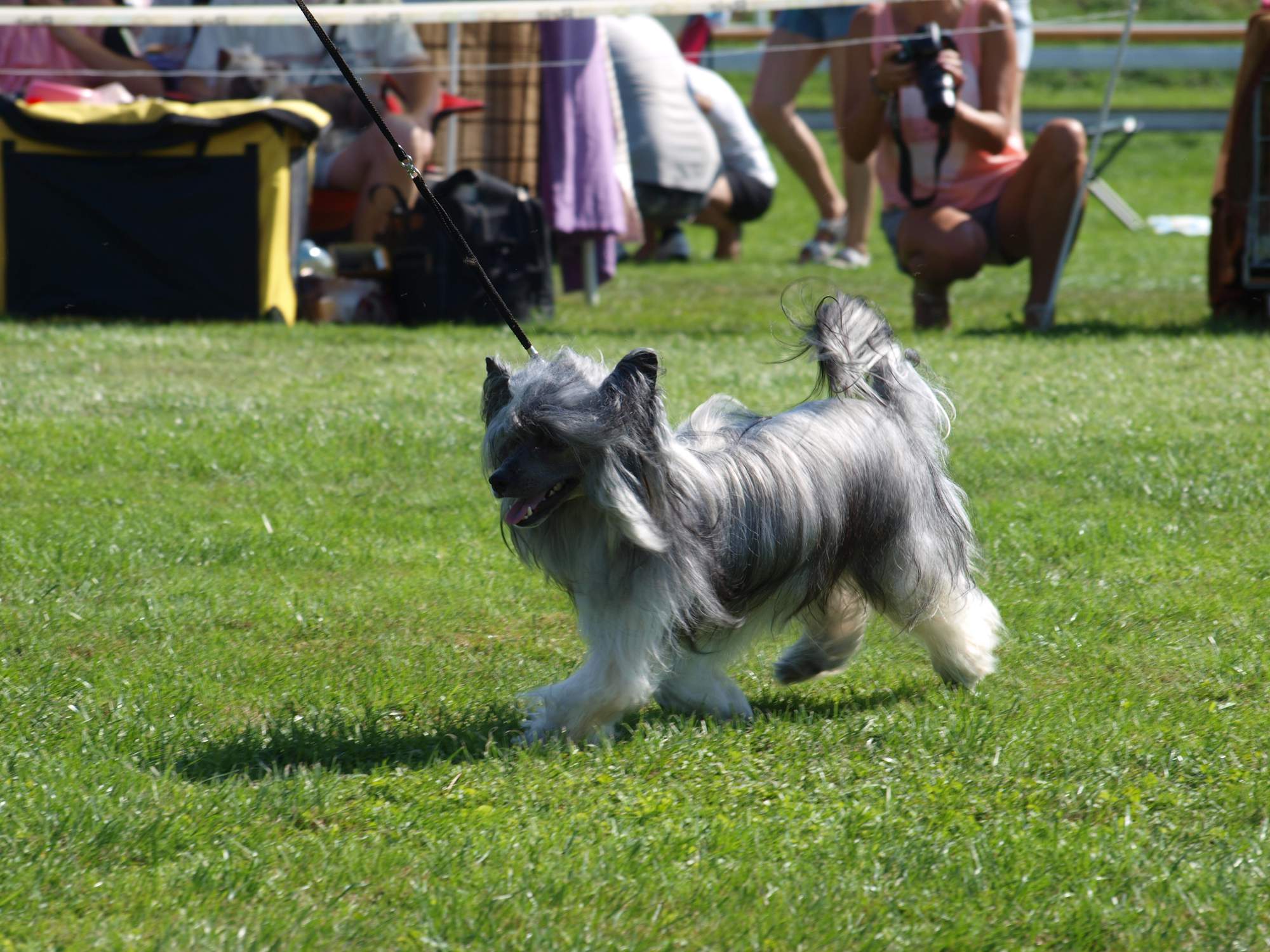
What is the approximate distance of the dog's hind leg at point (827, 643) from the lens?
4285mm

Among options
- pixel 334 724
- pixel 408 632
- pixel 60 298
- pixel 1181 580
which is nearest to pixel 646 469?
pixel 334 724

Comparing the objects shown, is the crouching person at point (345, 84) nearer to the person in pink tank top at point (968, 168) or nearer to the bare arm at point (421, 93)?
the bare arm at point (421, 93)

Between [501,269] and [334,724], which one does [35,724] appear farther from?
[501,269]

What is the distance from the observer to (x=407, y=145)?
10.7m

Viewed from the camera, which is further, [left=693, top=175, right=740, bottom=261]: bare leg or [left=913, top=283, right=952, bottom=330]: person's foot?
[left=693, top=175, right=740, bottom=261]: bare leg

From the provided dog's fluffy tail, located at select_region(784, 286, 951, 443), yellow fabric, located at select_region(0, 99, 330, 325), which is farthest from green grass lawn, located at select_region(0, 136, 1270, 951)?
yellow fabric, located at select_region(0, 99, 330, 325)

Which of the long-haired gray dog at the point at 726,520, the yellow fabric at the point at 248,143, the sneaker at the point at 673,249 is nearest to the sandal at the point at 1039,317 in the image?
the yellow fabric at the point at 248,143

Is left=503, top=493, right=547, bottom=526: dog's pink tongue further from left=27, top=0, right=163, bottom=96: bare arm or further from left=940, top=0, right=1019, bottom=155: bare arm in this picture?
left=27, top=0, right=163, bottom=96: bare arm

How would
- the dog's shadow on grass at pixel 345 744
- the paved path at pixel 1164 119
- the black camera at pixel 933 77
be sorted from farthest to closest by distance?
the paved path at pixel 1164 119, the black camera at pixel 933 77, the dog's shadow on grass at pixel 345 744

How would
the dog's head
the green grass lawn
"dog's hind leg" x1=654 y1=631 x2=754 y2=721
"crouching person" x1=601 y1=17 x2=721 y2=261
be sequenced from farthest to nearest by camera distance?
"crouching person" x1=601 y1=17 x2=721 y2=261 < "dog's hind leg" x1=654 y1=631 x2=754 y2=721 < the dog's head < the green grass lawn

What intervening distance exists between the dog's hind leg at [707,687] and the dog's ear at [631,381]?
756mm

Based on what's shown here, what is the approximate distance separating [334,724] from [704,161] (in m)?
9.90

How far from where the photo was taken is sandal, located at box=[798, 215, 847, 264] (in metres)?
14.3

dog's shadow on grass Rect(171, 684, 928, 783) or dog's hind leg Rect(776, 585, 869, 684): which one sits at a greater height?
dog's hind leg Rect(776, 585, 869, 684)
